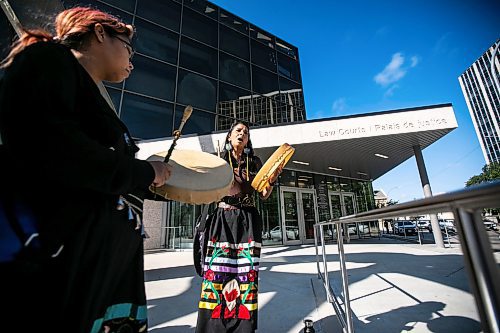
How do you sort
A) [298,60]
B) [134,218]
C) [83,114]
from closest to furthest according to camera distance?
[83,114] → [134,218] → [298,60]

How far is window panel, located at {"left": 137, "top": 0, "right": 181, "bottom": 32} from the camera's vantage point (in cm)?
1125

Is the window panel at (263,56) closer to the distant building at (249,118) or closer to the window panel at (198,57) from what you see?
the distant building at (249,118)

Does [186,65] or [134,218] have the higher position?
[186,65]

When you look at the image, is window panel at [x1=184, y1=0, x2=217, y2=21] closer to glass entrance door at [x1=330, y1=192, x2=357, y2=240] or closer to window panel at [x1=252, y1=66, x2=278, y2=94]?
window panel at [x1=252, y1=66, x2=278, y2=94]

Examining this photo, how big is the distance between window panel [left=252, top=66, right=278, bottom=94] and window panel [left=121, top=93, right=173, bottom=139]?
18.0ft

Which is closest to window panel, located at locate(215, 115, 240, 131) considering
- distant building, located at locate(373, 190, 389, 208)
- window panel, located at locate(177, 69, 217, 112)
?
window panel, located at locate(177, 69, 217, 112)

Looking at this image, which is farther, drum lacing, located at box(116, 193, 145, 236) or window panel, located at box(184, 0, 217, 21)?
window panel, located at box(184, 0, 217, 21)

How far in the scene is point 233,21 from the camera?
45.4 feet

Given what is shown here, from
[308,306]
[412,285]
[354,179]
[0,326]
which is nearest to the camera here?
[0,326]

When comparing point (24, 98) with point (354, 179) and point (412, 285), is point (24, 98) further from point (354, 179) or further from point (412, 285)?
point (354, 179)

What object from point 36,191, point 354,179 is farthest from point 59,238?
point 354,179

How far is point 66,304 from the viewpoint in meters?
0.58

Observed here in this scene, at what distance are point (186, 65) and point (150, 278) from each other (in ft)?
34.7

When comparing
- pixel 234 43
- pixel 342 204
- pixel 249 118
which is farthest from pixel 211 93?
pixel 342 204
